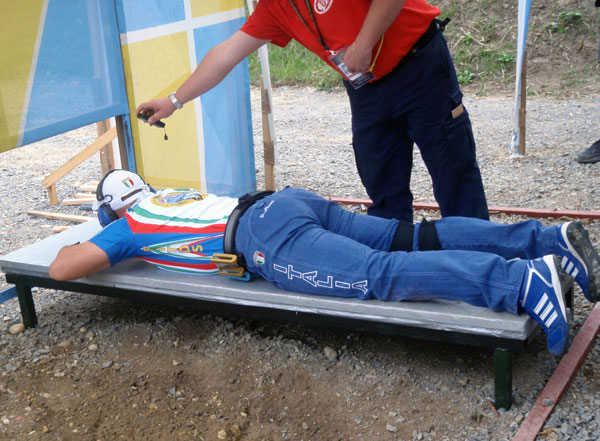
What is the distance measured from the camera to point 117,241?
2.64m

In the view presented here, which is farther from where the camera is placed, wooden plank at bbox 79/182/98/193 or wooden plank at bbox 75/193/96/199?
wooden plank at bbox 79/182/98/193

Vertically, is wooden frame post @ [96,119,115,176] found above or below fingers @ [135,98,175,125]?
below

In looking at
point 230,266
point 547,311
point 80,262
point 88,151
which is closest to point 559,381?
point 547,311

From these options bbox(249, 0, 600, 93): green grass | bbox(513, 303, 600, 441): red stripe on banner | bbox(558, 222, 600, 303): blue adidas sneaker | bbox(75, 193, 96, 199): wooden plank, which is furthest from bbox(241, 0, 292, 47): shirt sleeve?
bbox(249, 0, 600, 93): green grass

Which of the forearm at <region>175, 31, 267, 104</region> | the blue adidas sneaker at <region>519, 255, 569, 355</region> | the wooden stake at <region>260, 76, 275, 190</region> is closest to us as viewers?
the blue adidas sneaker at <region>519, 255, 569, 355</region>

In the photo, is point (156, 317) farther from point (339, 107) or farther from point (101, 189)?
point (339, 107)

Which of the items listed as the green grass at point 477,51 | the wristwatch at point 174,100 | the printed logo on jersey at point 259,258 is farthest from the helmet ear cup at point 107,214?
the green grass at point 477,51

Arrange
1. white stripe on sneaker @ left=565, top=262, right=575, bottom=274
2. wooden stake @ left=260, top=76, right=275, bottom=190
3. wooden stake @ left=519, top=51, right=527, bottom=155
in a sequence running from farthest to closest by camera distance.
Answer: wooden stake @ left=519, top=51, right=527, bottom=155 < wooden stake @ left=260, top=76, right=275, bottom=190 < white stripe on sneaker @ left=565, top=262, right=575, bottom=274

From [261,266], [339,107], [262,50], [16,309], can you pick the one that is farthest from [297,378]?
[339,107]

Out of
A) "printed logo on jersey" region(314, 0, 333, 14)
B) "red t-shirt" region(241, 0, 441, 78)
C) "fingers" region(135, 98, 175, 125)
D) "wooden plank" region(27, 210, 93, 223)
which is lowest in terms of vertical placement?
"wooden plank" region(27, 210, 93, 223)

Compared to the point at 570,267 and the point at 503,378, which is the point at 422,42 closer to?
the point at 570,267

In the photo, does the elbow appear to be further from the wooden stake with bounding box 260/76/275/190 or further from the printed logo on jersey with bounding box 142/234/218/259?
the wooden stake with bounding box 260/76/275/190

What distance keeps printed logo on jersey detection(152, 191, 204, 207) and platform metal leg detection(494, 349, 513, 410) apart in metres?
1.36

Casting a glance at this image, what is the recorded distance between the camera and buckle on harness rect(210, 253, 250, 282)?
2540 mm
